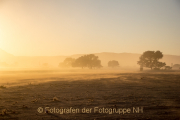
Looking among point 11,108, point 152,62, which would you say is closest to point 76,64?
point 152,62

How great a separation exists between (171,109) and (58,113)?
447 inches

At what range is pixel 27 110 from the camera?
40.3 feet

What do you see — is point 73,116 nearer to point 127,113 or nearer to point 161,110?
point 127,113

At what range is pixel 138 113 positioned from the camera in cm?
1119

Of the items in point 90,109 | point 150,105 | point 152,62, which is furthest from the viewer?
point 152,62

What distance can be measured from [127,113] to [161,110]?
11.5ft

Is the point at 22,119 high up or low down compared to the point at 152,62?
down

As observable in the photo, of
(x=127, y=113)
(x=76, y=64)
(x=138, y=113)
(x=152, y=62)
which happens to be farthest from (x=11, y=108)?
(x=76, y=64)

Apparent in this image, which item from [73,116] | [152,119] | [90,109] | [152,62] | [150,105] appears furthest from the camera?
[152,62]

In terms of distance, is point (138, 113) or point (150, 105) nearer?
point (138, 113)

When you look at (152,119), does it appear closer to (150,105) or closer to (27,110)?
(150,105)

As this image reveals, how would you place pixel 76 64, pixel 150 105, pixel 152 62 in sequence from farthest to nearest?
pixel 76 64
pixel 152 62
pixel 150 105

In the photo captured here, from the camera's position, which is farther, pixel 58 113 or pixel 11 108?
pixel 11 108

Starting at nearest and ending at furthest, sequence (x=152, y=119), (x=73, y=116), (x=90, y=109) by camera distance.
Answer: (x=152, y=119), (x=73, y=116), (x=90, y=109)
